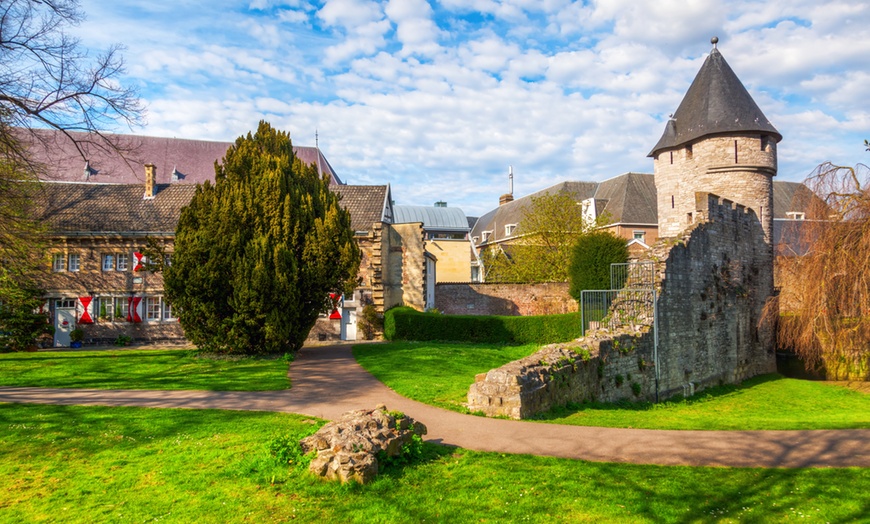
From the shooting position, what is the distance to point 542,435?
8.70 meters

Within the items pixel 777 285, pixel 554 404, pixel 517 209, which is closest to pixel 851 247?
pixel 777 285

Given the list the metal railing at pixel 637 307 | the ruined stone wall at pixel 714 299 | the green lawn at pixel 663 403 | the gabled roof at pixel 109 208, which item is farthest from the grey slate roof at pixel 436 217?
the metal railing at pixel 637 307

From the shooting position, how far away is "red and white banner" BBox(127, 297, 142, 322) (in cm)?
2670

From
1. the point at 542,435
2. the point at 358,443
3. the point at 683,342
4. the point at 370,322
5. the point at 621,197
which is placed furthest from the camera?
the point at 621,197

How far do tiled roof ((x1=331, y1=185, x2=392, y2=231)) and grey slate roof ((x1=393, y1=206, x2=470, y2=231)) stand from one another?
19.6m

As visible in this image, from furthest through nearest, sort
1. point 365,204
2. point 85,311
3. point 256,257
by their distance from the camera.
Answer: point 365,204 < point 85,311 < point 256,257

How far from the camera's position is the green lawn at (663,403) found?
1051 centimetres

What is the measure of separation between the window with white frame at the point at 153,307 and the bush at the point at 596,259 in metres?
19.5

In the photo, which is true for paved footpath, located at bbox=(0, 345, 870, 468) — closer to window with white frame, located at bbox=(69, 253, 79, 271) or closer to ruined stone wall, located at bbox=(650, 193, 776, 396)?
ruined stone wall, located at bbox=(650, 193, 776, 396)

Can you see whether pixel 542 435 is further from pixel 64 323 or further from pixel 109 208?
pixel 109 208

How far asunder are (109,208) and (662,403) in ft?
85.9

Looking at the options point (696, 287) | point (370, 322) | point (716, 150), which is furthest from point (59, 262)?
point (716, 150)

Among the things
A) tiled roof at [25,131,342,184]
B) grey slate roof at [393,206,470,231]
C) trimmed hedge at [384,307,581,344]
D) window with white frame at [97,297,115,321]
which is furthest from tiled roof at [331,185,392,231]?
grey slate roof at [393,206,470,231]

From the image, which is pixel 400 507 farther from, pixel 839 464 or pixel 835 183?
pixel 835 183
